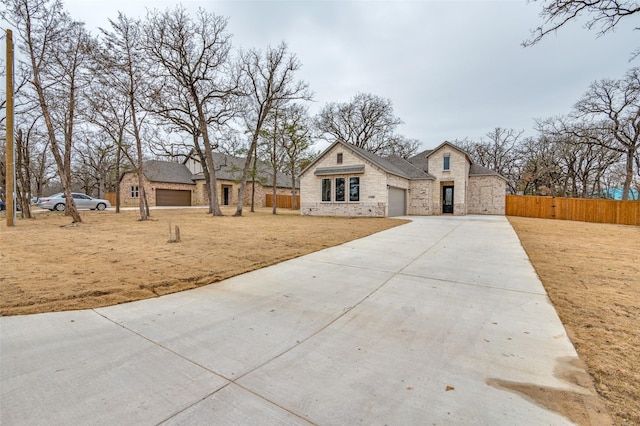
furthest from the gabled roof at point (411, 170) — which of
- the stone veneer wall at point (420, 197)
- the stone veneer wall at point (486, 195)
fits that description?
the stone veneer wall at point (486, 195)

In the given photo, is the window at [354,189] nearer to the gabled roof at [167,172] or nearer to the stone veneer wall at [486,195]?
the stone veneer wall at [486,195]

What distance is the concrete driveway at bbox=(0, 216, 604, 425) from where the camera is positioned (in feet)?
5.93

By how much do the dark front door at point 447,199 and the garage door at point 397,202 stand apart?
4.10m

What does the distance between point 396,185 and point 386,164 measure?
200 centimetres

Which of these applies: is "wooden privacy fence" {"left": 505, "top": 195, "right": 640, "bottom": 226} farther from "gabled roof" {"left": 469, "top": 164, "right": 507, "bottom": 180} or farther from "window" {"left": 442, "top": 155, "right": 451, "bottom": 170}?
"window" {"left": 442, "top": 155, "right": 451, "bottom": 170}

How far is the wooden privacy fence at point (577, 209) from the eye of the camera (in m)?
19.1

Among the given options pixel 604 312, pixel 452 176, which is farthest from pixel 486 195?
pixel 604 312

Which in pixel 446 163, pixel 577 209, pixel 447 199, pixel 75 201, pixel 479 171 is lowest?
pixel 577 209

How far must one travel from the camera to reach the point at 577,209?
21.2 metres

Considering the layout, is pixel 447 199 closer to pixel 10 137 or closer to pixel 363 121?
pixel 363 121

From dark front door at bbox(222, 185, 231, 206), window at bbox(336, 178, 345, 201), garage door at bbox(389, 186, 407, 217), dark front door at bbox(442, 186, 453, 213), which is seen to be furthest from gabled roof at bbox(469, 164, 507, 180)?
dark front door at bbox(222, 185, 231, 206)

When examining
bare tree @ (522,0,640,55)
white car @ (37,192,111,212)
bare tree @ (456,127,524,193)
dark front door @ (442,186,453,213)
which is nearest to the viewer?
bare tree @ (522,0,640,55)

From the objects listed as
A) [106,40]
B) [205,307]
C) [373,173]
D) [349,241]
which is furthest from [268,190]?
[205,307]

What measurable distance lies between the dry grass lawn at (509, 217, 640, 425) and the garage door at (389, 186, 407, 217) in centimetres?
1236
